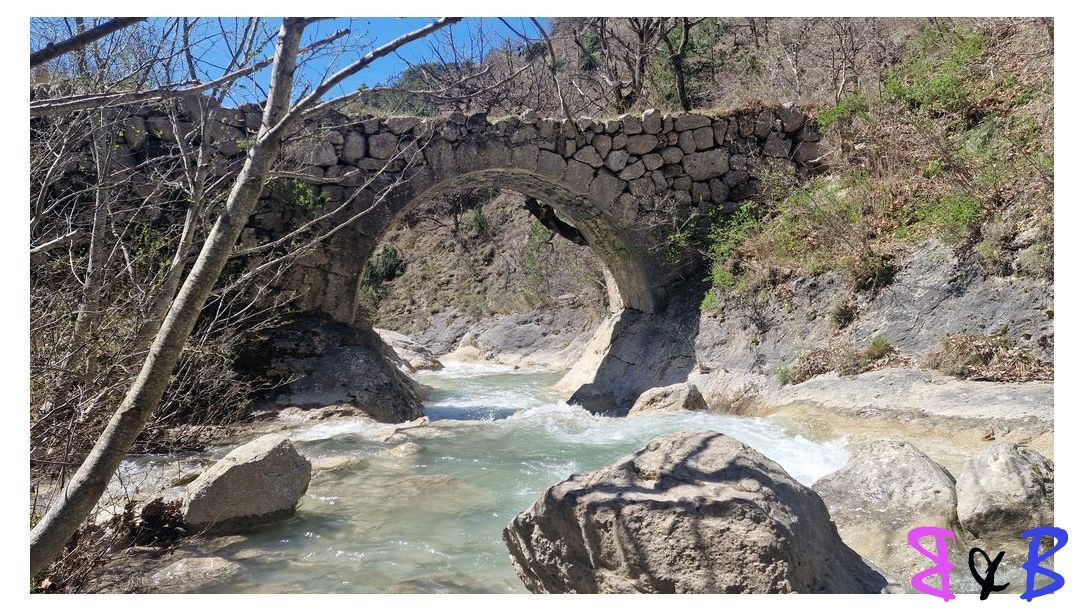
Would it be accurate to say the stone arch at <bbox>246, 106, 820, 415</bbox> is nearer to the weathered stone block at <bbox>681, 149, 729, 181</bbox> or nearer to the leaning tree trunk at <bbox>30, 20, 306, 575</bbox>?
the weathered stone block at <bbox>681, 149, 729, 181</bbox>

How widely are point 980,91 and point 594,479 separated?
7045 millimetres

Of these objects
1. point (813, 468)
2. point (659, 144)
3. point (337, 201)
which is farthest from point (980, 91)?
point (337, 201)

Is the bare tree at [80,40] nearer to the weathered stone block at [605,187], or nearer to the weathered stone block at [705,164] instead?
the weathered stone block at [605,187]

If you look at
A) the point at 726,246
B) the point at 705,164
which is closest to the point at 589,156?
the point at 705,164

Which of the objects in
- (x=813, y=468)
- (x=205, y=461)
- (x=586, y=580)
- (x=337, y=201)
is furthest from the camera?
(x=337, y=201)

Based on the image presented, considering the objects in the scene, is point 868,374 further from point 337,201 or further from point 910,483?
point 337,201

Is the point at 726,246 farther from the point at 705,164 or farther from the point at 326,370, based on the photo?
the point at 326,370

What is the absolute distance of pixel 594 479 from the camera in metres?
2.21

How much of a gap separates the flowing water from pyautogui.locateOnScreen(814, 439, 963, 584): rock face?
23.1 inches

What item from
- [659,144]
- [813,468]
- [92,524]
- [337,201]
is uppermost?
[659,144]

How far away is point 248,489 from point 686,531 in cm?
235

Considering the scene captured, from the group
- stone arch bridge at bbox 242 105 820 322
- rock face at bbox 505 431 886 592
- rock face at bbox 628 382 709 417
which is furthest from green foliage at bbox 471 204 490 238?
rock face at bbox 505 431 886 592

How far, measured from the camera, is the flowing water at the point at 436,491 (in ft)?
9.59

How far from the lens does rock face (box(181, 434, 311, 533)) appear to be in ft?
11.1
